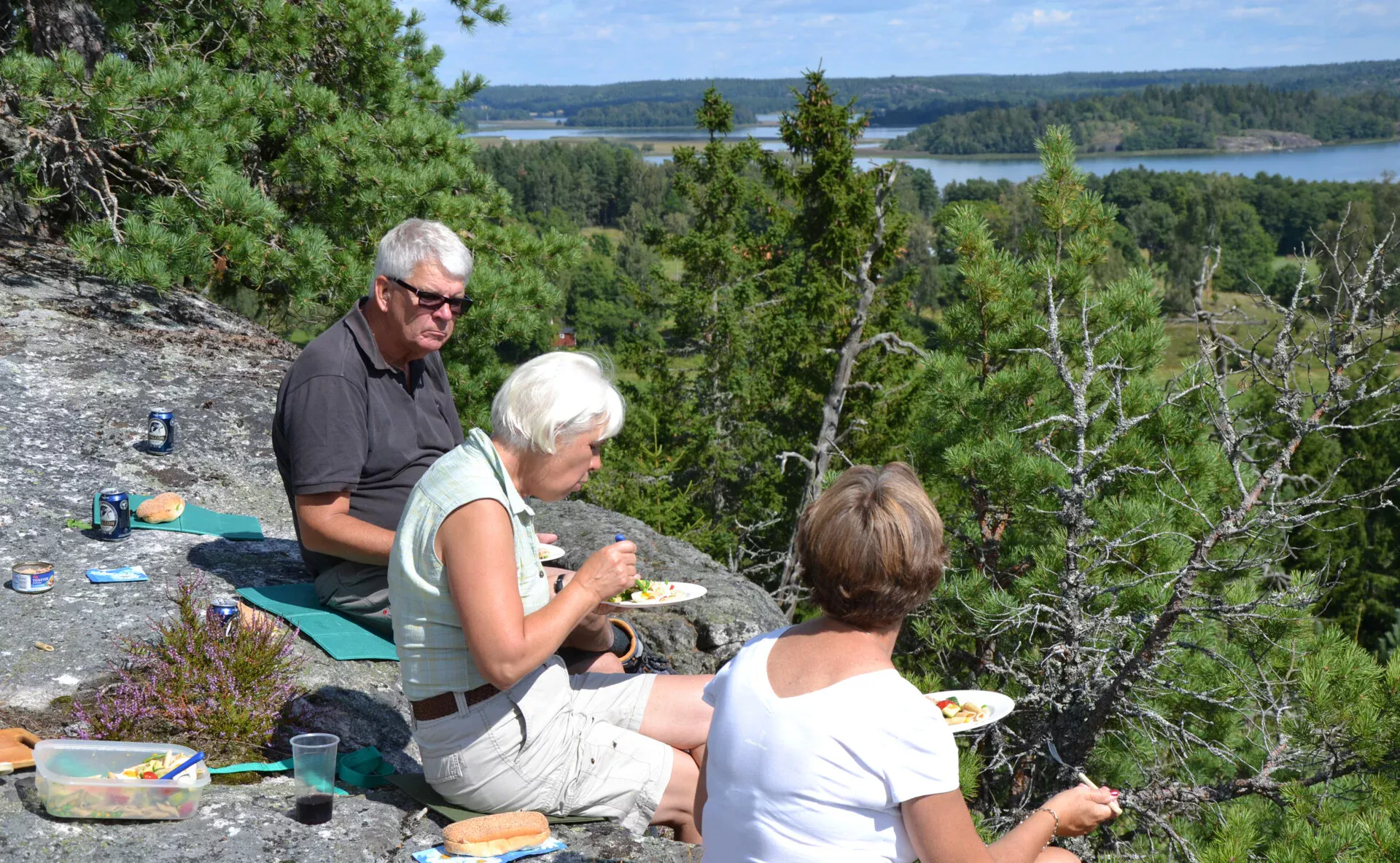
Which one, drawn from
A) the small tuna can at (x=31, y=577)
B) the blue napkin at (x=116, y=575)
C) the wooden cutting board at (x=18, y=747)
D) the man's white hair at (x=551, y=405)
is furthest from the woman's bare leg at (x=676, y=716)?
the small tuna can at (x=31, y=577)

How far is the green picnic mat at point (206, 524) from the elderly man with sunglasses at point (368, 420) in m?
0.96

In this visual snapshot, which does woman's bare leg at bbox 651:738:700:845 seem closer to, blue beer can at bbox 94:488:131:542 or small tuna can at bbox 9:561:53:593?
small tuna can at bbox 9:561:53:593

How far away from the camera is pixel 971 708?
10.3ft

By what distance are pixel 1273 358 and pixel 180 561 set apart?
4698 millimetres

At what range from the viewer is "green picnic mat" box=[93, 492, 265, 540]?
477 centimetres

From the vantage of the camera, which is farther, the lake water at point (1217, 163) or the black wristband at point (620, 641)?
the lake water at point (1217, 163)

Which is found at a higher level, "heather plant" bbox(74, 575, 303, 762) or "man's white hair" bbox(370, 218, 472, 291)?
"man's white hair" bbox(370, 218, 472, 291)

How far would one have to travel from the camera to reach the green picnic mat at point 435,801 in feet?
9.62

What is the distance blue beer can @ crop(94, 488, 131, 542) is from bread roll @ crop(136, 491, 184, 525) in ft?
0.52

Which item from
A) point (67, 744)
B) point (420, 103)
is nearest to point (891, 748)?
point (67, 744)

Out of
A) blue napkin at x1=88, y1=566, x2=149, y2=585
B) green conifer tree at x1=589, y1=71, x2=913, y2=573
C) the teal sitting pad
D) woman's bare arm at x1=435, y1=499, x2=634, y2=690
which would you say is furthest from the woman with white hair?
green conifer tree at x1=589, y1=71, x2=913, y2=573

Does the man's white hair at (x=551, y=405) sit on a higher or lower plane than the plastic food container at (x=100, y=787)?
higher

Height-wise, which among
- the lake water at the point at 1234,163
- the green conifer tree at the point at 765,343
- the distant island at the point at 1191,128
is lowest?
the green conifer tree at the point at 765,343

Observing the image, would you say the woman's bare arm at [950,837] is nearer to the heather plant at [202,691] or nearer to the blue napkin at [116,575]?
the heather plant at [202,691]
